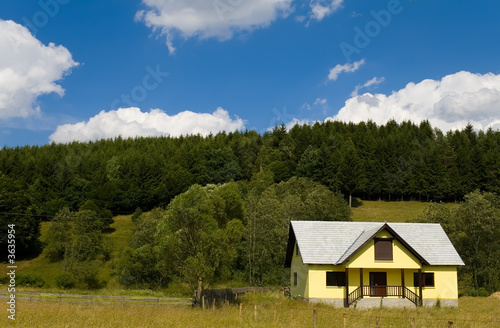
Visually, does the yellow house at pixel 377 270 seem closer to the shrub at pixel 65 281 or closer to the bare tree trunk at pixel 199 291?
→ the bare tree trunk at pixel 199 291

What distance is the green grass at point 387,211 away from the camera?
77812mm

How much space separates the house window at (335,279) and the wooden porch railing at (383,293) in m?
1.37

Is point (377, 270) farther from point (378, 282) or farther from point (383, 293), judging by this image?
point (383, 293)

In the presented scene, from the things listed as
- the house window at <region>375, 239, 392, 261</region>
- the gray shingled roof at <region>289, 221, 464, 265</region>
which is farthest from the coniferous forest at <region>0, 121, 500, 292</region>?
the house window at <region>375, 239, 392, 261</region>

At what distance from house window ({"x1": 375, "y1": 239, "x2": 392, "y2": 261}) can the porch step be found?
128 inches

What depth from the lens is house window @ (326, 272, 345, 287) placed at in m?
36.8

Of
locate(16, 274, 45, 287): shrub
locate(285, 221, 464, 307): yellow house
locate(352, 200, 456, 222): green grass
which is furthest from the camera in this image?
locate(352, 200, 456, 222): green grass

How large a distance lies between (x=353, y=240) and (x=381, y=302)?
19.1 ft

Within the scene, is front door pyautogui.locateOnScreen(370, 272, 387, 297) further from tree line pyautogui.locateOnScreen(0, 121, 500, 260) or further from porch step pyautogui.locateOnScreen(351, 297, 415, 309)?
tree line pyautogui.locateOnScreen(0, 121, 500, 260)

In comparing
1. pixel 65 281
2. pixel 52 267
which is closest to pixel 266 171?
pixel 52 267

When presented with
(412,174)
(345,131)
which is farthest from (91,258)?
(345,131)

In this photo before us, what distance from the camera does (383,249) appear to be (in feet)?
120

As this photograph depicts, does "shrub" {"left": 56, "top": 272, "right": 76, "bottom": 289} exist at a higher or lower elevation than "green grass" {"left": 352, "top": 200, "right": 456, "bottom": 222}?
lower

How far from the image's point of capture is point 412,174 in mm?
97125
